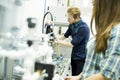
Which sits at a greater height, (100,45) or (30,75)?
(100,45)

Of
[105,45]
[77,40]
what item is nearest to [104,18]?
[105,45]

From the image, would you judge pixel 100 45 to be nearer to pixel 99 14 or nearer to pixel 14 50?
pixel 99 14

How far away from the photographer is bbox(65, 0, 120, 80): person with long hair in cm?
103

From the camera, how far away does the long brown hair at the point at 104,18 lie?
108 cm

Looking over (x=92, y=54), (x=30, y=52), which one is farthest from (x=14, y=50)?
(x=92, y=54)

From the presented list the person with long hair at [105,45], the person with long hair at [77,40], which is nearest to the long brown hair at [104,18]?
the person with long hair at [105,45]

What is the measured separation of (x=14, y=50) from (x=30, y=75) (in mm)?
163

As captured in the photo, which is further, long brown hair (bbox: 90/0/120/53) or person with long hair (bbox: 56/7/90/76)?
person with long hair (bbox: 56/7/90/76)

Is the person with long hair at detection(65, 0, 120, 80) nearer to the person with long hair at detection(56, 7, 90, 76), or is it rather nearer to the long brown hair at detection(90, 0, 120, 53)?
the long brown hair at detection(90, 0, 120, 53)

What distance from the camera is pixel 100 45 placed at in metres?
1.08

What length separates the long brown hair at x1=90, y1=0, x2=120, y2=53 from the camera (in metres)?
1.08

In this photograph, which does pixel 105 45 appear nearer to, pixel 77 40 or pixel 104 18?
pixel 104 18

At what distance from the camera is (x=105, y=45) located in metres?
1.07

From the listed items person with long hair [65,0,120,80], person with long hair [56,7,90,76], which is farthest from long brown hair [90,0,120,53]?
person with long hair [56,7,90,76]
